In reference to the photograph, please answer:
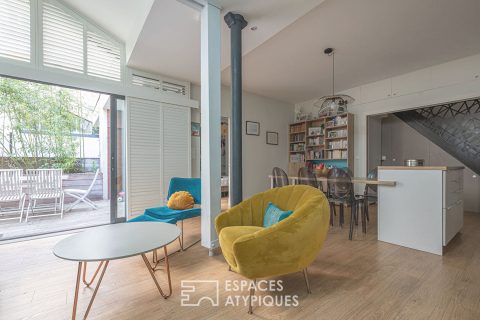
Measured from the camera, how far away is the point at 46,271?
6.68 feet

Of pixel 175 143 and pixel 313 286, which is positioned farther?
pixel 175 143

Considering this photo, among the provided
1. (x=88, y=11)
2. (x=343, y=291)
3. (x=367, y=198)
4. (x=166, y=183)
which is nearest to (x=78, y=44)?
(x=88, y=11)

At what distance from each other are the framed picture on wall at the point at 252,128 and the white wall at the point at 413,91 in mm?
2271

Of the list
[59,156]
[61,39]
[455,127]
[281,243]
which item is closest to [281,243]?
[281,243]

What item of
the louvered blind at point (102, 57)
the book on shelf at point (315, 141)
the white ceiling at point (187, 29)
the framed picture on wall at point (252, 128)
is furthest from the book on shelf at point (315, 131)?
the louvered blind at point (102, 57)

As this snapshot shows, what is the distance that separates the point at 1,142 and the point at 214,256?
3.76 metres

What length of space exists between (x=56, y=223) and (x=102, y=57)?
2.78m

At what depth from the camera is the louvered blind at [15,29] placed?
8.79 feet

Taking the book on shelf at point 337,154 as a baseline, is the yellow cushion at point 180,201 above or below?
below

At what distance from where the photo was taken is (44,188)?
353 cm

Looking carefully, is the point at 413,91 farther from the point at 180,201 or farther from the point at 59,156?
the point at 59,156

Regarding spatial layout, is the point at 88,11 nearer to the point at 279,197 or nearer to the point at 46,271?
the point at 46,271

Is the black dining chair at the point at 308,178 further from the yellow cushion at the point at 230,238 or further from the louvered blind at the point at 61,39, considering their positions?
the louvered blind at the point at 61,39

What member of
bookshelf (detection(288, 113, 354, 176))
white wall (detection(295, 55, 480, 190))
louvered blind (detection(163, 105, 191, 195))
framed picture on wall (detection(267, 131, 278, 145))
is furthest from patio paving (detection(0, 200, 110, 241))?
white wall (detection(295, 55, 480, 190))
